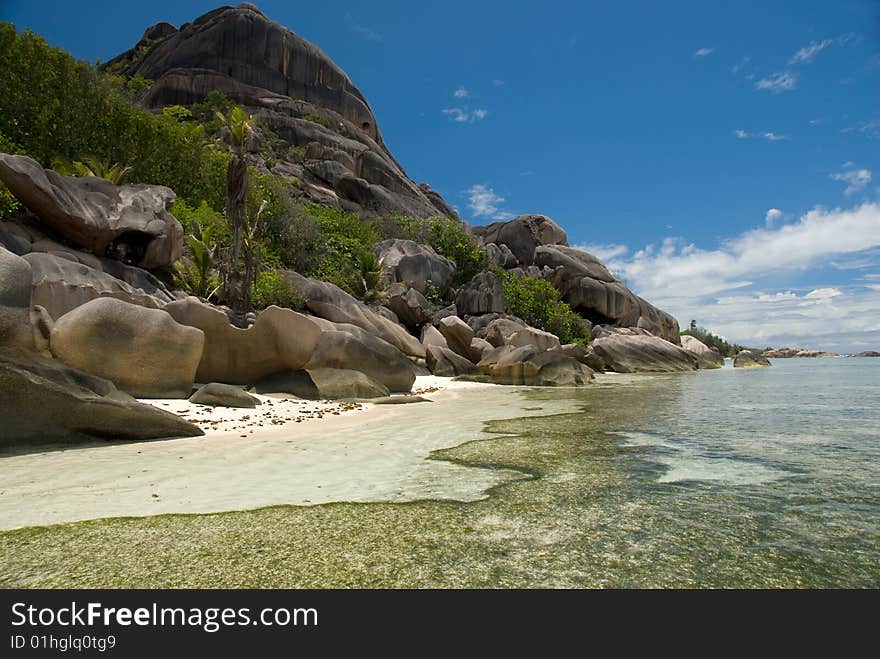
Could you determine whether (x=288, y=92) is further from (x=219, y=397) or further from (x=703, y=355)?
(x=219, y=397)

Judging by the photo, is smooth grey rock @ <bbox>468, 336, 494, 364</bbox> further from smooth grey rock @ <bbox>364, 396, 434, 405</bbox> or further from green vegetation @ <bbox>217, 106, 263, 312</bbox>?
smooth grey rock @ <bbox>364, 396, 434, 405</bbox>

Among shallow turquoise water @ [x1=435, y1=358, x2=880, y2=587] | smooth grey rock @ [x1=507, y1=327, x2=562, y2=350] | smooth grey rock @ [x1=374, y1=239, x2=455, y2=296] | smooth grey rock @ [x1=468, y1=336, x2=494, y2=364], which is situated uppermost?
smooth grey rock @ [x1=374, y1=239, x2=455, y2=296]

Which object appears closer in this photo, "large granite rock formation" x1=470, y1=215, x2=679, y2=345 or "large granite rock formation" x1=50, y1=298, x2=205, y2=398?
"large granite rock formation" x1=50, y1=298, x2=205, y2=398

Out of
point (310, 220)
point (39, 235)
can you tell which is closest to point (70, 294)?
point (39, 235)

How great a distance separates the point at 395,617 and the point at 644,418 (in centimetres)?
917

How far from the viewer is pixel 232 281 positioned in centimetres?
2047

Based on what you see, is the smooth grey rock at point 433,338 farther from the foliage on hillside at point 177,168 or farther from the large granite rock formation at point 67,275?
the large granite rock formation at point 67,275

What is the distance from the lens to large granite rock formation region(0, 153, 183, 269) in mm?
15305

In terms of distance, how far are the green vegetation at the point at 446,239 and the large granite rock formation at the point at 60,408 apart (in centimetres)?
3494

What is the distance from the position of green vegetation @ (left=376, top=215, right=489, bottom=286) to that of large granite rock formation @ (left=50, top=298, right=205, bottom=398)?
1259 inches

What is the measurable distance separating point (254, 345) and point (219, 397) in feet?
9.04

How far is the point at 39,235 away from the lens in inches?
633

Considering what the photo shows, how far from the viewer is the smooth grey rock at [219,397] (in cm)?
986

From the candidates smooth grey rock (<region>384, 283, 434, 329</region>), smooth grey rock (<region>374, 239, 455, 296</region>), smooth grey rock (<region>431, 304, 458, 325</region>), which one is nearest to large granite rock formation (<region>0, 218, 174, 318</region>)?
smooth grey rock (<region>384, 283, 434, 329</region>)
